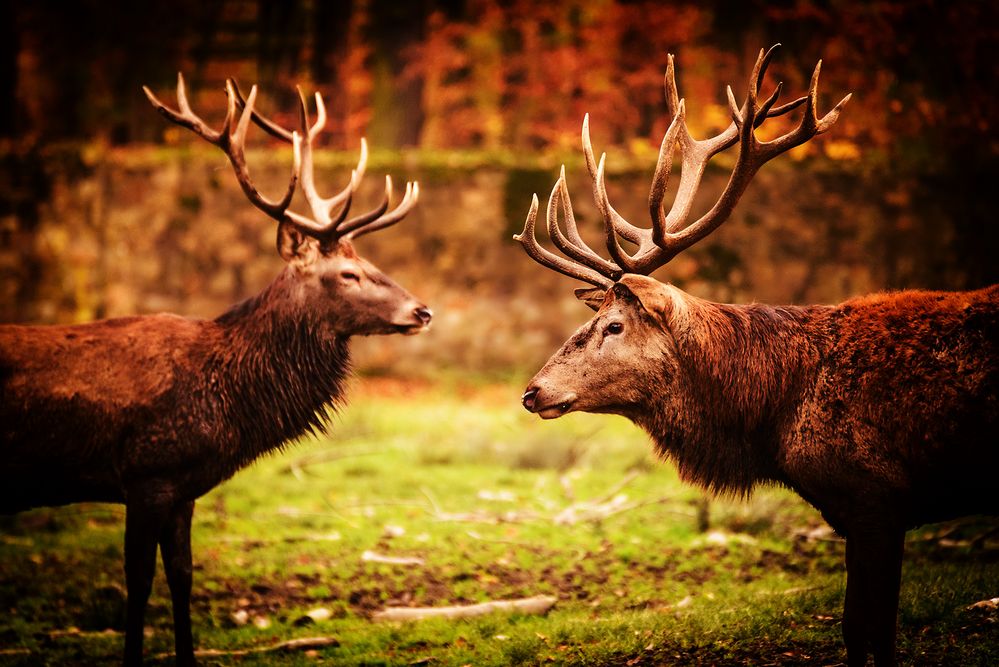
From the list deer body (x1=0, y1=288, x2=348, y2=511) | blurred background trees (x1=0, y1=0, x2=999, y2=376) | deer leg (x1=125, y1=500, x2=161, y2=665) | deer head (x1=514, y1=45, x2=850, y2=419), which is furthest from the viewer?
blurred background trees (x1=0, y1=0, x2=999, y2=376)

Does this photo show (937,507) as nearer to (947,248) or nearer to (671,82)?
(671,82)

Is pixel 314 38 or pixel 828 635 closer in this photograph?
pixel 828 635

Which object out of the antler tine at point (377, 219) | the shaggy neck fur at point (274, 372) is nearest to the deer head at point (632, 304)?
the antler tine at point (377, 219)

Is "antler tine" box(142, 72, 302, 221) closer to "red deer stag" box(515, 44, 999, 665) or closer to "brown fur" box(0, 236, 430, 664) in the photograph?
"brown fur" box(0, 236, 430, 664)

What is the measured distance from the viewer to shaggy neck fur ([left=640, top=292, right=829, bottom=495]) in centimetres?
447

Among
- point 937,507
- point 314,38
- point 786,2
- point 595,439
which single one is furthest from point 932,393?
point 314,38

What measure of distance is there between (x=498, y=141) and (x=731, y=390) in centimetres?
1364

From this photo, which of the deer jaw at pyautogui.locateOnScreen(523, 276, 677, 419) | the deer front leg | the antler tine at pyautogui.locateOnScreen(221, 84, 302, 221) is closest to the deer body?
the antler tine at pyautogui.locateOnScreen(221, 84, 302, 221)

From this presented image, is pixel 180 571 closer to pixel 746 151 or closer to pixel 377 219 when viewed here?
pixel 377 219

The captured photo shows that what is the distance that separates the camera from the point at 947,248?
36.4 ft

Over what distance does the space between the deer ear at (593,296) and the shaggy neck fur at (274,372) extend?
1.59 m

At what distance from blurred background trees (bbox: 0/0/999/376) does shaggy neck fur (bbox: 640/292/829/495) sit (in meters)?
5.84

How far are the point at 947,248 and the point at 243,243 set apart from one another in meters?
8.85

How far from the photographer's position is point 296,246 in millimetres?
5785
